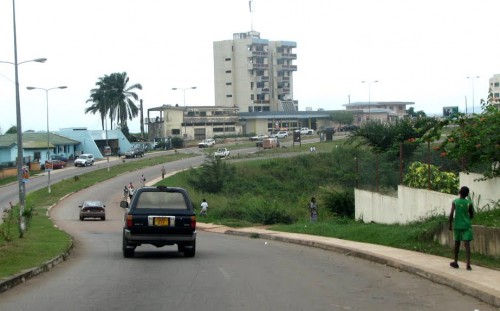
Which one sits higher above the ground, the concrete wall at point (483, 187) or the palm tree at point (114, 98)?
the palm tree at point (114, 98)

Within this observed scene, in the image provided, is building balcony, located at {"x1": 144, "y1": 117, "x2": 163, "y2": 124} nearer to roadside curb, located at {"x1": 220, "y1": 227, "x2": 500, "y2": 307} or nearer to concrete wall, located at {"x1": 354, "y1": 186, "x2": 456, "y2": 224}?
concrete wall, located at {"x1": 354, "y1": 186, "x2": 456, "y2": 224}

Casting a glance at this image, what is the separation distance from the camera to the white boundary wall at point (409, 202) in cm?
1781

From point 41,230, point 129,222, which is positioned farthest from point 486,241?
point 41,230

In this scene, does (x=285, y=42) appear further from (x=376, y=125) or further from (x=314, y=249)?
(x=314, y=249)

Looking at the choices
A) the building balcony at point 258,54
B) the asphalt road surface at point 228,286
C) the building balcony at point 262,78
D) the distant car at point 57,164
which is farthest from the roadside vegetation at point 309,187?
the building balcony at point 262,78

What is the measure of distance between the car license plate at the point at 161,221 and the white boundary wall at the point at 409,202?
781cm

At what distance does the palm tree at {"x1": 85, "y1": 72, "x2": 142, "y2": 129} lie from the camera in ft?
404

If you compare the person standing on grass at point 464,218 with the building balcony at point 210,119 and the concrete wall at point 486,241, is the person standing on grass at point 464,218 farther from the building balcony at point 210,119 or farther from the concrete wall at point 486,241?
the building balcony at point 210,119

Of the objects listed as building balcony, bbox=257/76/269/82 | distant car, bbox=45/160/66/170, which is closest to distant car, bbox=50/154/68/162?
distant car, bbox=45/160/66/170

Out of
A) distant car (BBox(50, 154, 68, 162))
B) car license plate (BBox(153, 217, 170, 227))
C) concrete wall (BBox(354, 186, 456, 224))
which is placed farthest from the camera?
distant car (BBox(50, 154, 68, 162))

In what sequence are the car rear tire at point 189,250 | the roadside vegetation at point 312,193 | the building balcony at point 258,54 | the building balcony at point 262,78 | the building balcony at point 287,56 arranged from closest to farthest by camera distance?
the car rear tire at point 189,250 < the roadside vegetation at point 312,193 < the building balcony at point 258,54 < the building balcony at point 262,78 < the building balcony at point 287,56

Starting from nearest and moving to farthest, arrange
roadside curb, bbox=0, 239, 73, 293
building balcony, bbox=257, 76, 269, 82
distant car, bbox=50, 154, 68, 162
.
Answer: roadside curb, bbox=0, 239, 73, 293 < distant car, bbox=50, 154, 68, 162 < building balcony, bbox=257, 76, 269, 82

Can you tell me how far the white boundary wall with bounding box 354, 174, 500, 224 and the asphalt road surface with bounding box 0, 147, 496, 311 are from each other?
365cm

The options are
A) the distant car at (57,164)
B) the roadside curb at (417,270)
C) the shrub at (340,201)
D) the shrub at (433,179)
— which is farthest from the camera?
the distant car at (57,164)
